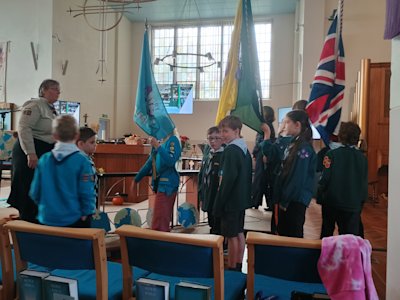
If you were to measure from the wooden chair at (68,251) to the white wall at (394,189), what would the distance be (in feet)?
4.02

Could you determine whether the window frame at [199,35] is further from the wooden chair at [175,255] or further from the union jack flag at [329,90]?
the wooden chair at [175,255]

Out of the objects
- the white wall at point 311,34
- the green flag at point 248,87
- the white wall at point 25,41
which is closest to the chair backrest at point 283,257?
the green flag at point 248,87

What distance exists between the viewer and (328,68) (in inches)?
137

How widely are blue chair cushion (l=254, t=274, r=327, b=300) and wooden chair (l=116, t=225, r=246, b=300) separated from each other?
0.12 m

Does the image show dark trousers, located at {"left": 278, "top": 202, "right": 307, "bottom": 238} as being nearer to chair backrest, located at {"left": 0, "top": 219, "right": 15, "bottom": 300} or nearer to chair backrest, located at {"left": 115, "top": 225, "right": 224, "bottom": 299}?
chair backrest, located at {"left": 115, "top": 225, "right": 224, "bottom": 299}

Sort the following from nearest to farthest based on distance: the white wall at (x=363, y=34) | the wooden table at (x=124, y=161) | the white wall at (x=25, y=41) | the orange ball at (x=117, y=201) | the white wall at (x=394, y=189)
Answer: the white wall at (x=394, y=189), the orange ball at (x=117, y=201), the wooden table at (x=124, y=161), the white wall at (x=363, y=34), the white wall at (x=25, y=41)

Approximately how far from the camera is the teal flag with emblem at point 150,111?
3.15 meters

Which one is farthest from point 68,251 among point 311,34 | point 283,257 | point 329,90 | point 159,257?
point 311,34

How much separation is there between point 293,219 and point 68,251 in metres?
1.80

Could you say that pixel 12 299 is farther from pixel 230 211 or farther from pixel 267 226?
pixel 267 226

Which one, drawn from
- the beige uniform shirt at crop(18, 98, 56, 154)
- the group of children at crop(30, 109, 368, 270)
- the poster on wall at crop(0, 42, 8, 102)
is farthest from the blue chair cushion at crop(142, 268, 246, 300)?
the poster on wall at crop(0, 42, 8, 102)

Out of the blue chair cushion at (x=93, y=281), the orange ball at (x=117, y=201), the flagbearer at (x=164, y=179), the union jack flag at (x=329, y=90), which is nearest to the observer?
the blue chair cushion at (x=93, y=281)

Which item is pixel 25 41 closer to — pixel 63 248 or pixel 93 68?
pixel 93 68

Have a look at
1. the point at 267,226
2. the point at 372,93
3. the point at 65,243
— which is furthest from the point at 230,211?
the point at 372,93
